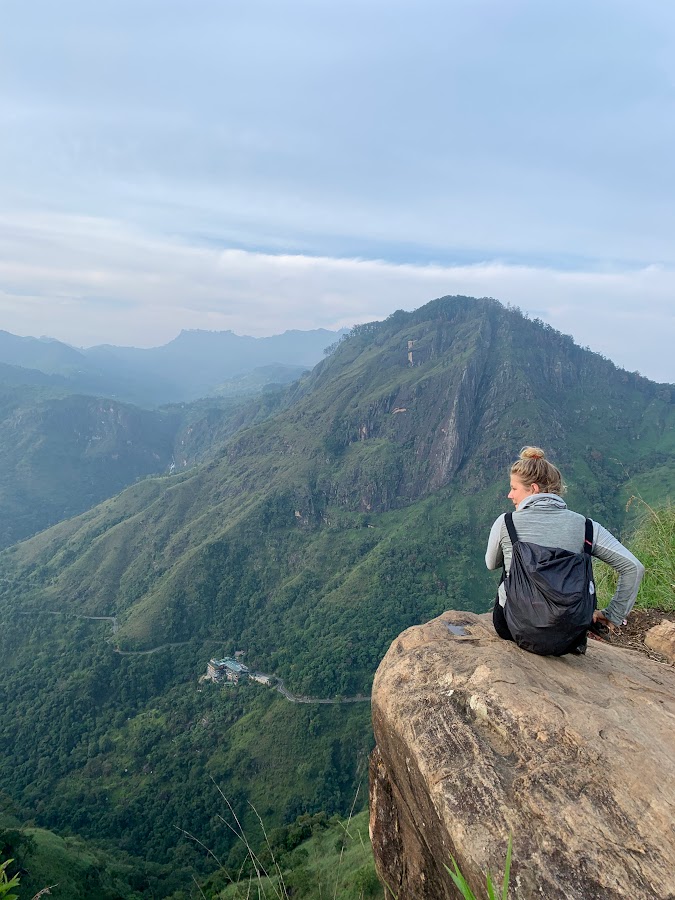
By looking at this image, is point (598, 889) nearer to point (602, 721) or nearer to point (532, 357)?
point (602, 721)

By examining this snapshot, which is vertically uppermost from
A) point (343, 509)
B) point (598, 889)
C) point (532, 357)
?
point (532, 357)

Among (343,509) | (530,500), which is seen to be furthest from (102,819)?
(343,509)

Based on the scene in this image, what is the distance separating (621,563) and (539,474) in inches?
39.8

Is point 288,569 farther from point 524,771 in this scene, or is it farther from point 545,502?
point 524,771

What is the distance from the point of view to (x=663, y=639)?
17.6 ft

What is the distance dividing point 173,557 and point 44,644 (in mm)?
26401

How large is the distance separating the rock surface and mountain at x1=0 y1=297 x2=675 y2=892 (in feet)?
165

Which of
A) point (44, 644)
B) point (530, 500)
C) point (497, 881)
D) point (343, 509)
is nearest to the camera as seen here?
point (497, 881)

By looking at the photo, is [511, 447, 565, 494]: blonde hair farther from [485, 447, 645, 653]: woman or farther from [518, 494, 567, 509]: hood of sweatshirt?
[518, 494, 567, 509]: hood of sweatshirt

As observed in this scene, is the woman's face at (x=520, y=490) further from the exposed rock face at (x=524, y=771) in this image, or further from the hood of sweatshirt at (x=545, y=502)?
the exposed rock face at (x=524, y=771)

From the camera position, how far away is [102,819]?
147 feet

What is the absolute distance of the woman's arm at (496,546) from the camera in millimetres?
4152

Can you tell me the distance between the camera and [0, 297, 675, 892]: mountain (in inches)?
1996

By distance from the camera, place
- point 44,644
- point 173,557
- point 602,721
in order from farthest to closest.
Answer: point 173,557 < point 44,644 < point 602,721
